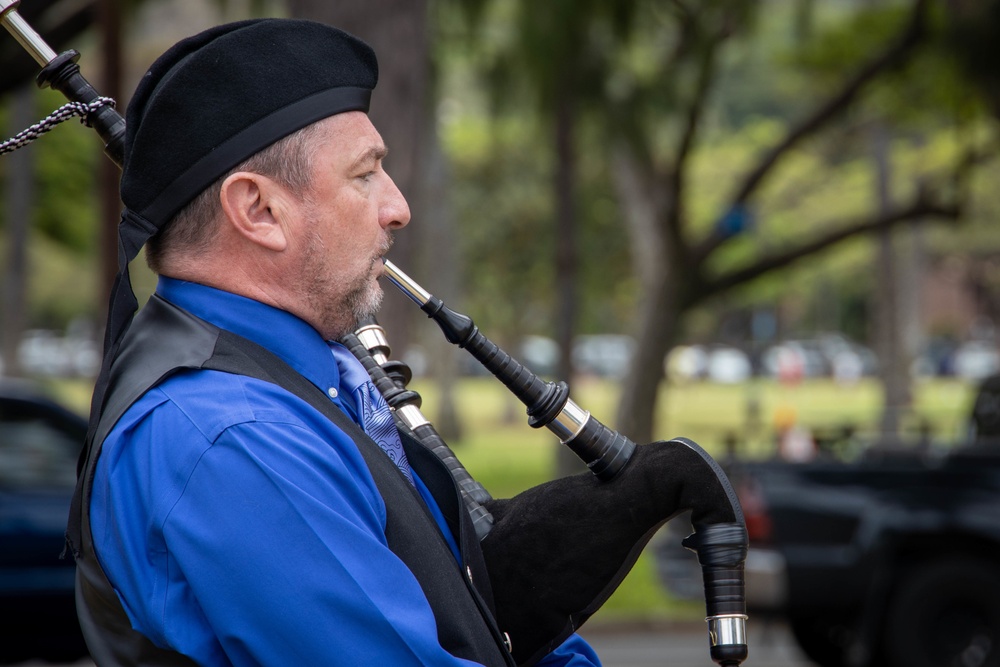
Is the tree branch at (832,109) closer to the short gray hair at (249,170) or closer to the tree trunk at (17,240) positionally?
the tree trunk at (17,240)

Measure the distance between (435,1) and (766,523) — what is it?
5.55 metres

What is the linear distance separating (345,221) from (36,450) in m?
5.31

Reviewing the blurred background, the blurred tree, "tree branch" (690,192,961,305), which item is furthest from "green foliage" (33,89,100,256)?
"tree branch" (690,192,961,305)

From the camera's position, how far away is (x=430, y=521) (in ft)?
5.60

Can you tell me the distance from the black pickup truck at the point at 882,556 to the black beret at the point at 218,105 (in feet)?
17.4

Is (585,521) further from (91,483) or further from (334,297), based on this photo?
(91,483)

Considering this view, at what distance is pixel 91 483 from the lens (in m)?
1.58

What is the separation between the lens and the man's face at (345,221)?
168cm

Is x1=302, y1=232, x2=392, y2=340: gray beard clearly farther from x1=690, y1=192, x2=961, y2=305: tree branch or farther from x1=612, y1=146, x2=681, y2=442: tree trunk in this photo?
x1=612, y1=146, x2=681, y2=442: tree trunk

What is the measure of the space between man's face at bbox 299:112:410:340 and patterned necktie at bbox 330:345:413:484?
5.4 inches

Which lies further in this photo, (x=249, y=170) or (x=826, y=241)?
(x=826, y=241)

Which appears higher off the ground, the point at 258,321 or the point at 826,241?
the point at 826,241

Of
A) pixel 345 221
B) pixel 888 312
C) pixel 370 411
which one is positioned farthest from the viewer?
pixel 888 312

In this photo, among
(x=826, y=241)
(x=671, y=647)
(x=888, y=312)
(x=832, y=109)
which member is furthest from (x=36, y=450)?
(x=888, y=312)
